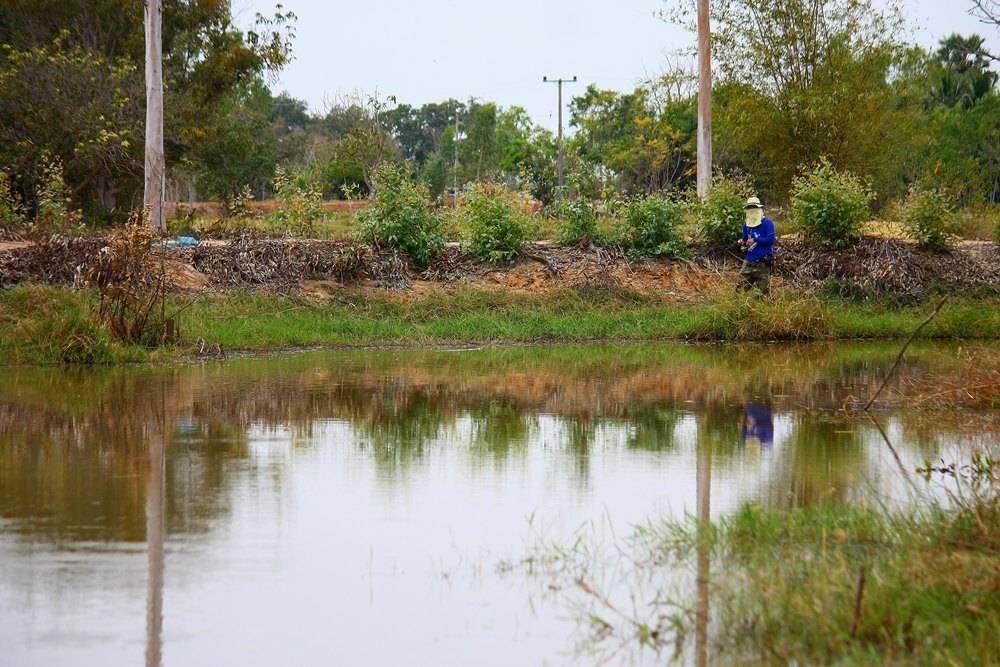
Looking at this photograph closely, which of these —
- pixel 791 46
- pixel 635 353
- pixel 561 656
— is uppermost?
pixel 791 46

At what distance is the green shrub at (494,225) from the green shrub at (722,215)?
3.50 meters

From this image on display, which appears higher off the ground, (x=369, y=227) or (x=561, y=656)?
(x=369, y=227)

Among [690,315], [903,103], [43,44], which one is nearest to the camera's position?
[690,315]

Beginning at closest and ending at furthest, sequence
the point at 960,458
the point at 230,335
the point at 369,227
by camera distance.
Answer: the point at 960,458 < the point at 230,335 < the point at 369,227

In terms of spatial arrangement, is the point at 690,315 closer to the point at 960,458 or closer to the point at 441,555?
the point at 960,458

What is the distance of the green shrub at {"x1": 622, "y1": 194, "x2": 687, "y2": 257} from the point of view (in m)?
23.3

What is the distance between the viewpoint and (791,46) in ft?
100

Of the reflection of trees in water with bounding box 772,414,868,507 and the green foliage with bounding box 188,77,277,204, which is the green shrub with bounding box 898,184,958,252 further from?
the green foliage with bounding box 188,77,277,204

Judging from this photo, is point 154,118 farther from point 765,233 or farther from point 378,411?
point 378,411

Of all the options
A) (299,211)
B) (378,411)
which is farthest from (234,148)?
(378,411)

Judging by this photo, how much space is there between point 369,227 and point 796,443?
13.7m

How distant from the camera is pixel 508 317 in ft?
67.6

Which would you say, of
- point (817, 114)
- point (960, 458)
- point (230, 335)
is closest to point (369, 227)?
point (230, 335)

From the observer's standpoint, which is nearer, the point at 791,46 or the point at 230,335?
the point at 230,335
